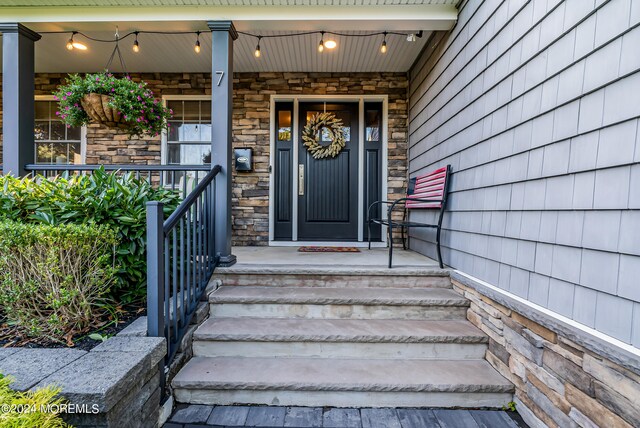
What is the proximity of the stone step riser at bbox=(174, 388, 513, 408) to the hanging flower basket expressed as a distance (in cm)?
220

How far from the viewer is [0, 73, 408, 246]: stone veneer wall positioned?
A: 4090 millimetres

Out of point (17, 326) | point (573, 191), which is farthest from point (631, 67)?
point (17, 326)

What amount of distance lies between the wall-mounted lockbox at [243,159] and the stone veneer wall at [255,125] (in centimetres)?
9

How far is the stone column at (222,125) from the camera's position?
8.50 feet

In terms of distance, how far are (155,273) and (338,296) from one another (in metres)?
1.17

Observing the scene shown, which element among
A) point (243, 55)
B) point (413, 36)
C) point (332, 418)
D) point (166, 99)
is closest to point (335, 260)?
point (332, 418)

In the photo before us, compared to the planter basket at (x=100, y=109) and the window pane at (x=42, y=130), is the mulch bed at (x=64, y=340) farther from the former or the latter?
the window pane at (x=42, y=130)

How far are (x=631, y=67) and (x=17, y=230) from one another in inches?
108

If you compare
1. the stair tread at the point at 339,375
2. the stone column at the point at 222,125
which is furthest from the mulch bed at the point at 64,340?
the stone column at the point at 222,125

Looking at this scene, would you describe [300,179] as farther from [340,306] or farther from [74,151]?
[74,151]

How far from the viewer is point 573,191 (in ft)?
4.55

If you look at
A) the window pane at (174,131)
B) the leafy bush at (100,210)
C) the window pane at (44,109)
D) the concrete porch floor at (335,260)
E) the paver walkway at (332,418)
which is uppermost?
the window pane at (44,109)

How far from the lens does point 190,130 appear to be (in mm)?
4266

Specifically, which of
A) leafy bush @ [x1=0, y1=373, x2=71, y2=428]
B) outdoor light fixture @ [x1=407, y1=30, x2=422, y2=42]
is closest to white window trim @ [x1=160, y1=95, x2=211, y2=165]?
outdoor light fixture @ [x1=407, y1=30, x2=422, y2=42]
